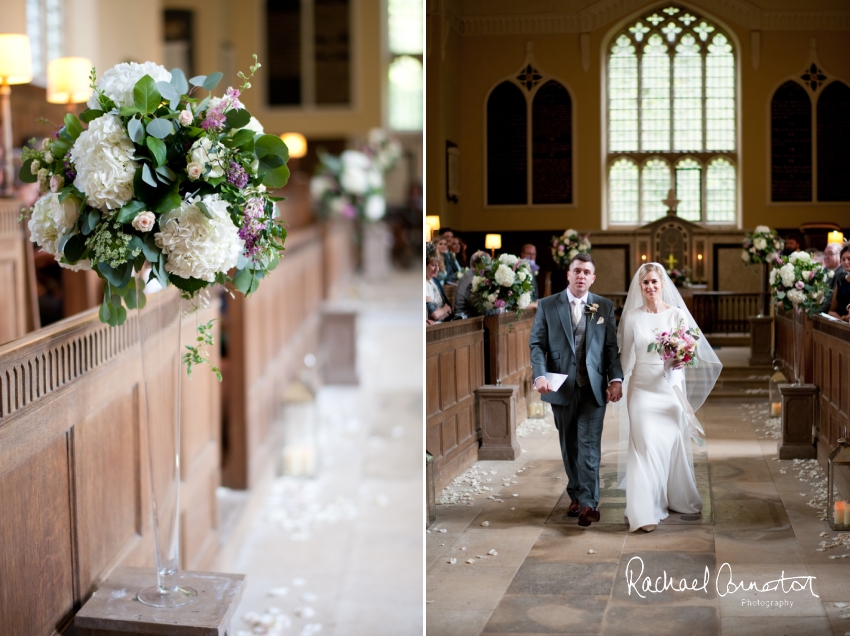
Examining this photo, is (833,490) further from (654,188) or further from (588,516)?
(654,188)

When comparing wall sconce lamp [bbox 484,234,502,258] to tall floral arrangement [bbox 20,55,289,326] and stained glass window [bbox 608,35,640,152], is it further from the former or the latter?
tall floral arrangement [bbox 20,55,289,326]

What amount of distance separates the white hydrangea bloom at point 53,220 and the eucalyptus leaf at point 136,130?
23 cm

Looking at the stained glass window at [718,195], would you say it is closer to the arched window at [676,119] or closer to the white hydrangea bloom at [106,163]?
the arched window at [676,119]

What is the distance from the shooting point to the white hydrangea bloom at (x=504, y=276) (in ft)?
6.95

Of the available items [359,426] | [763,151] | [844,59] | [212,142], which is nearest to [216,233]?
[212,142]

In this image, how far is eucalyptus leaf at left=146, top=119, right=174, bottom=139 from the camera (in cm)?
238

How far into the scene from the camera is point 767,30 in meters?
2.00

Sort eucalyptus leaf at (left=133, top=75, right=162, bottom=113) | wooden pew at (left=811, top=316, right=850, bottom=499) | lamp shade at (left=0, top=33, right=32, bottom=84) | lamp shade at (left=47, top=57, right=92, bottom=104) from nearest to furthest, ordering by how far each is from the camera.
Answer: wooden pew at (left=811, top=316, right=850, bottom=499) → eucalyptus leaf at (left=133, top=75, right=162, bottom=113) → lamp shade at (left=0, top=33, right=32, bottom=84) → lamp shade at (left=47, top=57, right=92, bottom=104)

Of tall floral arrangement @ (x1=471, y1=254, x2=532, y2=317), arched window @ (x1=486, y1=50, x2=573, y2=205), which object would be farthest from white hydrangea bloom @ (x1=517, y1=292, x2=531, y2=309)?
arched window @ (x1=486, y1=50, x2=573, y2=205)

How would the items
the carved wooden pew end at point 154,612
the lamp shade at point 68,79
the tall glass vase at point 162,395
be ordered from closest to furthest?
the carved wooden pew end at point 154,612 < the tall glass vase at point 162,395 < the lamp shade at point 68,79

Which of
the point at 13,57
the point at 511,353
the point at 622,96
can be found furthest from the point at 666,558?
the point at 13,57

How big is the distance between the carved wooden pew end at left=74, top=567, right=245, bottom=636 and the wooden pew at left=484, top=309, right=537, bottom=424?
3.64 ft

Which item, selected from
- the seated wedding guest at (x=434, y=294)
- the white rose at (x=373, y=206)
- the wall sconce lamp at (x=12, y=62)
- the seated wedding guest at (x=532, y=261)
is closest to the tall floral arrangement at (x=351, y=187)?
the white rose at (x=373, y=206)

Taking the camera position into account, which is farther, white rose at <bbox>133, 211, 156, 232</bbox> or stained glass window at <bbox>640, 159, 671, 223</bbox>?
white rose at <bbox>133, 211, 156, 232</bbox>
